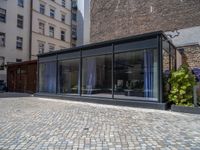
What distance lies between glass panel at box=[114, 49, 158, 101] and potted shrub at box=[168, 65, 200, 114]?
0.76 metres

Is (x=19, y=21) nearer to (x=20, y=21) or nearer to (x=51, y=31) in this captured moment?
(x=20, y=21)

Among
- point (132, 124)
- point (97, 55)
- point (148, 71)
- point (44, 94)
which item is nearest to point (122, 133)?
point (132, 124)

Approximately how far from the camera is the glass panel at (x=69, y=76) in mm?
15016

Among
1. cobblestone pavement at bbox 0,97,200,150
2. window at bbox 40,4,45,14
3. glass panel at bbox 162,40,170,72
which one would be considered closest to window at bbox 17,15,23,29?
window at bbox 40,4,45,14

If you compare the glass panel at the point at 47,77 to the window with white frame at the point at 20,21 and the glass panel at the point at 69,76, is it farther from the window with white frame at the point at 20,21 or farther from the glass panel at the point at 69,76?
the window with white frame at the point at 20,21

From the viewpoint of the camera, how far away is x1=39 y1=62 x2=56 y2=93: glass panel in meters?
16.6

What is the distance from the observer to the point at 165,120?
26.7 ft

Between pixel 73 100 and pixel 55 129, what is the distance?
7808 millimetres

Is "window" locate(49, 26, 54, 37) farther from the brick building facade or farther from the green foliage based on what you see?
the green foliage

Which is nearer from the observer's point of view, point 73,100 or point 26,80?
point 73,100

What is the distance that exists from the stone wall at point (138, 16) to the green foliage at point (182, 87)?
8.28 meters

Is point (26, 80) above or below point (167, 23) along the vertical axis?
below

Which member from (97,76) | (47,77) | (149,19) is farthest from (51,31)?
(97,76)

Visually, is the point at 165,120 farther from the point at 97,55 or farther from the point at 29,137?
the point at 97,55
